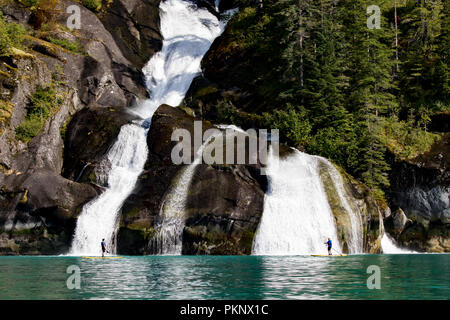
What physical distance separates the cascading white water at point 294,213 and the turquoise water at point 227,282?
8.81m

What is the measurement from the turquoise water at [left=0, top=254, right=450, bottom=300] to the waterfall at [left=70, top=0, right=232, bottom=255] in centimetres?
987

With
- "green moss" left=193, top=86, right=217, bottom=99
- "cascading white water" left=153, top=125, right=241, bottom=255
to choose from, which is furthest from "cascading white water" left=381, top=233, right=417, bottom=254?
"green moss" left=193, top=86, right=217, bottom=99

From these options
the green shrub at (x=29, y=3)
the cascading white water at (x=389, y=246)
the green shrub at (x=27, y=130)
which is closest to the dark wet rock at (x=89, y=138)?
the green shrub at (x=27, y=130)

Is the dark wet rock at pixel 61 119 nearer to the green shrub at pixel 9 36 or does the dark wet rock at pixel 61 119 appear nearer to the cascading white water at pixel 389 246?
the green shrub at pixel 9 36

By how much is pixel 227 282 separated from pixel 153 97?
37.2m

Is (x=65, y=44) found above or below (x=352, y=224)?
above

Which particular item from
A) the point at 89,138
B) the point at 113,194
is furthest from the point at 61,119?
the point at 113,194

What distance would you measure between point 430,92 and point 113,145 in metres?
28.8

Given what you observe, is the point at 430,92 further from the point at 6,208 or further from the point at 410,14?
the point at 6,208

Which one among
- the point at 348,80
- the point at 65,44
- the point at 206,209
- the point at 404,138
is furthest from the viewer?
the point at 65,44

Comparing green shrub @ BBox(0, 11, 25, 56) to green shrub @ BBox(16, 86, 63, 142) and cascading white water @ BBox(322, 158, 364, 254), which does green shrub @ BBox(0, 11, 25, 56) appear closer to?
green shrub @ BBox(16, 86, 63, 142)

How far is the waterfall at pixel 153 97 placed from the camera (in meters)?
30.4

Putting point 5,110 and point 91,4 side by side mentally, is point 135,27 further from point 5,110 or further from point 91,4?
point 5,110

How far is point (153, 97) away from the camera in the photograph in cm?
4953
